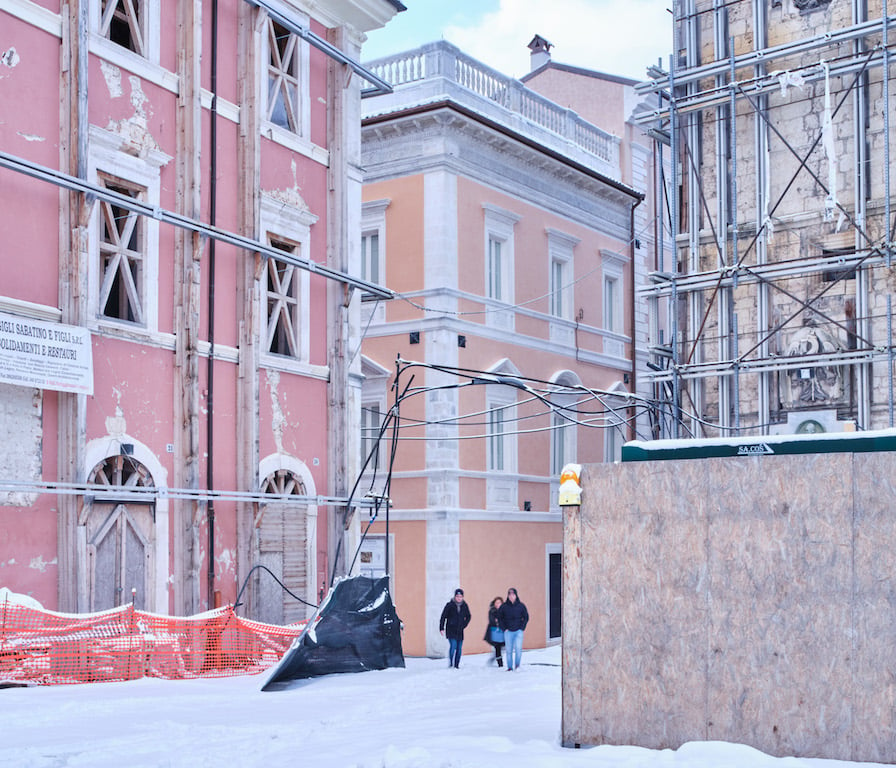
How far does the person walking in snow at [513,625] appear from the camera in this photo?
23.0 metres

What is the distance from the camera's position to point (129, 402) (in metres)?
19.0

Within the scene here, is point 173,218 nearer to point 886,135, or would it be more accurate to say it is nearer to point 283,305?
point 283,305

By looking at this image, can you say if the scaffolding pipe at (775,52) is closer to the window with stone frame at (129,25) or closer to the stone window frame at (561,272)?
the stone window frame at (561,272)

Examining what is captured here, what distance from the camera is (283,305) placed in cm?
2262

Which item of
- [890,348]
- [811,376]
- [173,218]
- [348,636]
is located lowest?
[348,636]

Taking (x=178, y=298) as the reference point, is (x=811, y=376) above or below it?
below

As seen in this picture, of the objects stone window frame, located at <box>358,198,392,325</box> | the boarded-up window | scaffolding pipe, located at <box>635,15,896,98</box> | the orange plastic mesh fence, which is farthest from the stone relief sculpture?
the orange plastic mesh fence

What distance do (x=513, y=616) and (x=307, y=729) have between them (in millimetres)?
10557

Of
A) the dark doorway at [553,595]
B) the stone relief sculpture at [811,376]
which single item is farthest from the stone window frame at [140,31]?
the dark doorway at [553,595]

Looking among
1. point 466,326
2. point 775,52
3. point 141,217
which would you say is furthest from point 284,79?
point 775,52

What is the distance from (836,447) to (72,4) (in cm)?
1247

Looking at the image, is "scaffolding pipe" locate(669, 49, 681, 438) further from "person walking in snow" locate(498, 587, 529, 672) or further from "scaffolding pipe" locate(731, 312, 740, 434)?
"person walking in snow" locate(498, 587, 529, 672)

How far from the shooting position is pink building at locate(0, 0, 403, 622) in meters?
17.6

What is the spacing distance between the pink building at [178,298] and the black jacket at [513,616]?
116 inches
